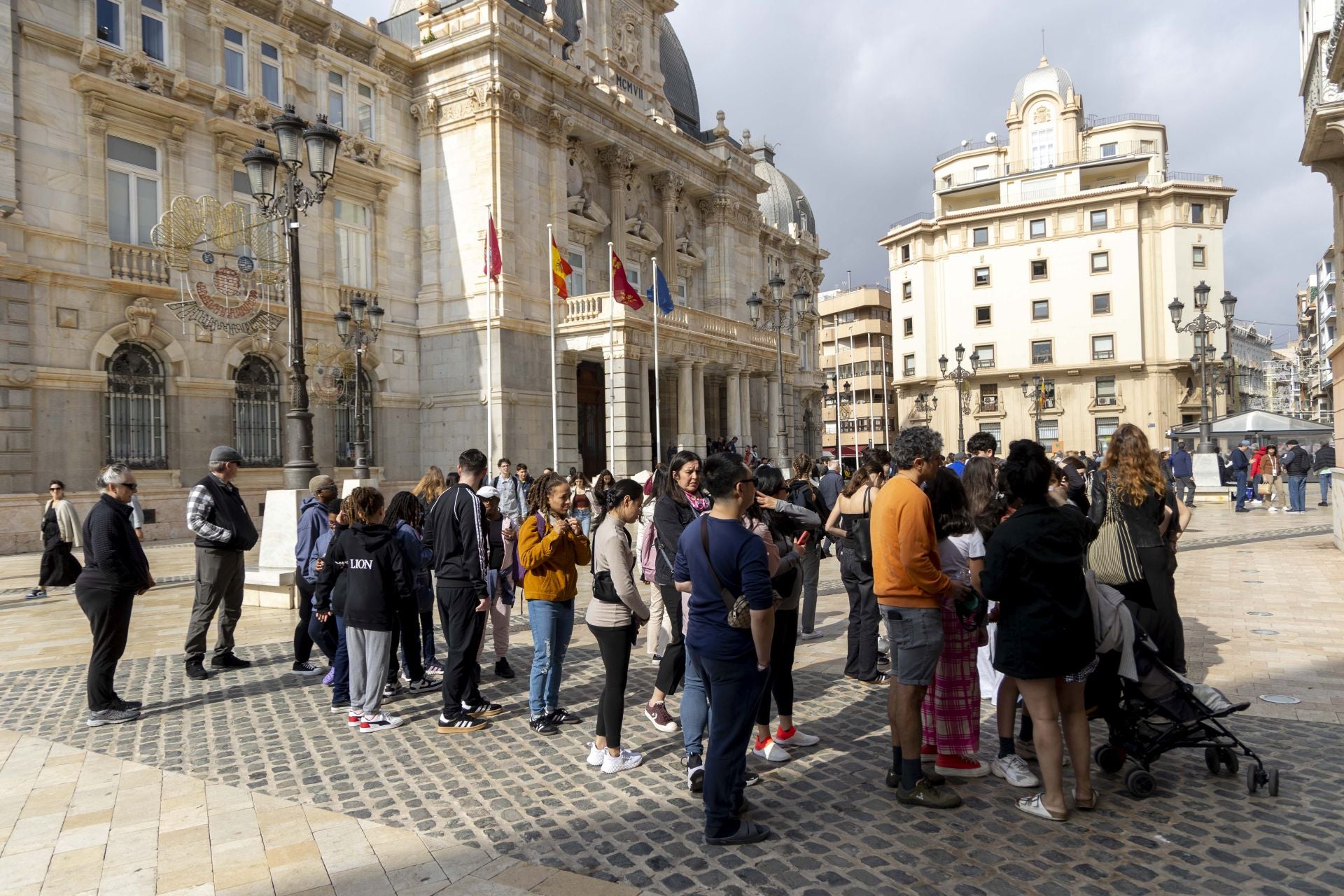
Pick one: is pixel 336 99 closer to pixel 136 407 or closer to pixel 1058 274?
pixel 136 407

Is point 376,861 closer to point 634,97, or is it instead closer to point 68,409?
point 68,409

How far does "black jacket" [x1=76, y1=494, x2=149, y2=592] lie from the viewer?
6.34 metres

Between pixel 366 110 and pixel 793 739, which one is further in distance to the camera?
pixel 366 110

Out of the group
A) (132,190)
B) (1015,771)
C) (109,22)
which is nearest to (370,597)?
(1015,771)

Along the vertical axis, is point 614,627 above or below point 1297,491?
above

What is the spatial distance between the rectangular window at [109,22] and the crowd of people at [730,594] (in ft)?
55.9

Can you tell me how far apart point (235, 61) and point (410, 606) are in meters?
20.8

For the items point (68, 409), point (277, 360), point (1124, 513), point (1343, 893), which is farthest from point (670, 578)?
point (277, 360)

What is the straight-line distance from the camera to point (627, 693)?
6.96 metres

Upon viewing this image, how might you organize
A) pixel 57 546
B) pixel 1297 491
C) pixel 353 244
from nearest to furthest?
pixel 57 546 < pixel 1297 491 < pixel 353 244

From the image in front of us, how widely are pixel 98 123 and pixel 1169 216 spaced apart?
56791 millimetres

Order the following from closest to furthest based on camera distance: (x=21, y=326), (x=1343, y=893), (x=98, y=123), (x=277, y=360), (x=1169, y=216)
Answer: (x=1343, y=893) < (x=21, y=326) < (x=98, y=123) < (x=277, y=360) < (x=1169, y=216)

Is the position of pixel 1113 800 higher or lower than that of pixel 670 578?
lower

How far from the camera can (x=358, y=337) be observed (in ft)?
66.0
